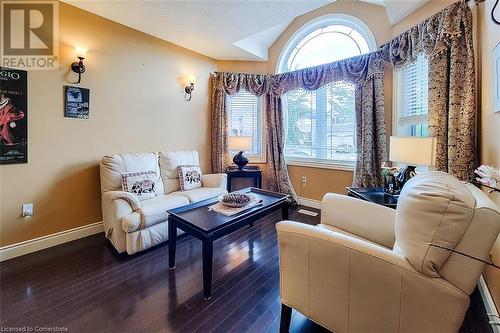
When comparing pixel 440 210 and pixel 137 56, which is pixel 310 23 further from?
pixel 440 210

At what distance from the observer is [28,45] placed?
7.48 ft

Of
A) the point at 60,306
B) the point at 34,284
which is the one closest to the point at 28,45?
the point at 34,284

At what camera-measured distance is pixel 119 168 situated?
2617mm

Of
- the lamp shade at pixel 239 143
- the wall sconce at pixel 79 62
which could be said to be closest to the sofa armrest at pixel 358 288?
the lamp shade at pixel 239 143

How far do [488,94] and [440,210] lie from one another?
1449 millimetres

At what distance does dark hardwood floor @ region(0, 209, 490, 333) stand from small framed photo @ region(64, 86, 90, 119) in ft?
4.71

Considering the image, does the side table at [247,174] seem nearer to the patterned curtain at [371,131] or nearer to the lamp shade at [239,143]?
the lamp shade at [239,143]

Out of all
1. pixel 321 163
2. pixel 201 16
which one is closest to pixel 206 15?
pixel 201 16

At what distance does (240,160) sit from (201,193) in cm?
110

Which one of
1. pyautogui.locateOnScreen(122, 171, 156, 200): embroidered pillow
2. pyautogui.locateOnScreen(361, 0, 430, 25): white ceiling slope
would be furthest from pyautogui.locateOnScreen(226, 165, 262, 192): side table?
pyautogui.locateOnScreen(361, 0, 430, 25): white ceiling slope

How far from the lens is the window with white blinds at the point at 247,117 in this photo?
417cm

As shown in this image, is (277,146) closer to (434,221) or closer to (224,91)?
(224,91)

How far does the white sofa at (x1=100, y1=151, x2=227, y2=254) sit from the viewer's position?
2.22 m

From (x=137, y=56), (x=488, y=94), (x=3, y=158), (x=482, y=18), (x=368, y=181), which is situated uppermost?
(x=137, y=56)
